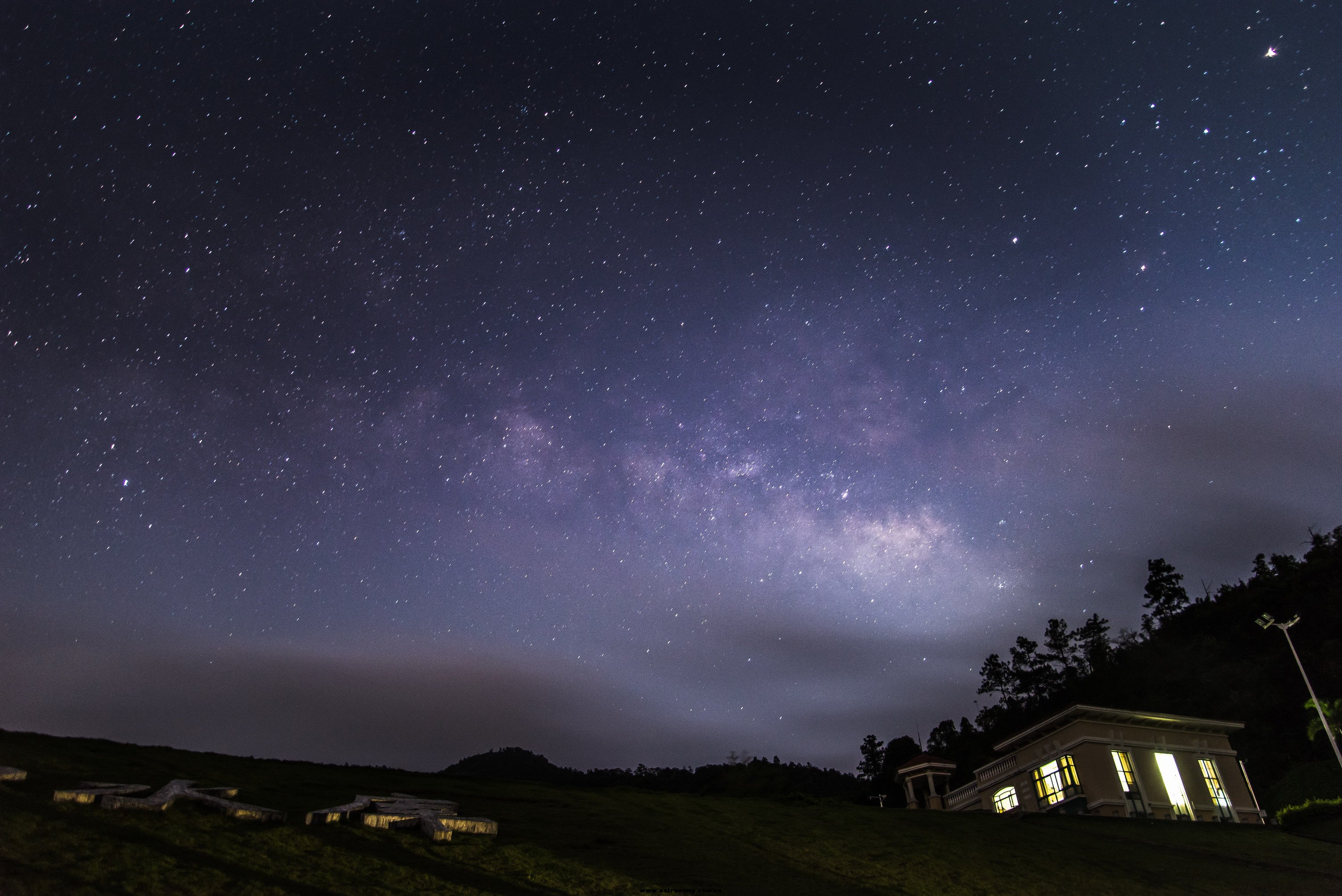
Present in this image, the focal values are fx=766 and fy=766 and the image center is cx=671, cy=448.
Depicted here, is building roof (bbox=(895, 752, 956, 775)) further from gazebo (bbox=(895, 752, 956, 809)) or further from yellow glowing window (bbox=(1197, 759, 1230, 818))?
yellow glowing window (bbox=(1197, 759, 1230, 818))

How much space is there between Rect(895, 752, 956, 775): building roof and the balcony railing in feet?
4.57

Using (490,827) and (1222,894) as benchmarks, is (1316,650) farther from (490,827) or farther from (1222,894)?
(490,827)

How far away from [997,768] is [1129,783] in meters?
7.66

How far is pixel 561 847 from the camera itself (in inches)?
554

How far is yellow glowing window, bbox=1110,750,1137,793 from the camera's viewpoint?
1307 inches

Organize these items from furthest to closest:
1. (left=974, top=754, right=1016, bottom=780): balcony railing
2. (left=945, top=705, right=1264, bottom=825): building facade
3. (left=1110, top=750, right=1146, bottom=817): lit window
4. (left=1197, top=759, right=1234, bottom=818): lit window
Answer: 1. (left=974, top=754, right=1016, bottom=780): balcony railing
2. (left=1197, top=759, right=1234, bottom=818): lit window
3. (left=945, top=705, right=1264, bottom=825): building facade
4. (left=1110, top=750, right=1146, bottom=817): lit window

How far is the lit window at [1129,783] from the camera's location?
3256 centimetres

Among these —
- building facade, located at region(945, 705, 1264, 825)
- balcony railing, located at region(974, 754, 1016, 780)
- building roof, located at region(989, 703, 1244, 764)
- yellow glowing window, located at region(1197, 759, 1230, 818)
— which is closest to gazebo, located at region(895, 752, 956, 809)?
balcony railing, located at region(974, 754, 1016, 780)

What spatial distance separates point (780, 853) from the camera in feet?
55.9

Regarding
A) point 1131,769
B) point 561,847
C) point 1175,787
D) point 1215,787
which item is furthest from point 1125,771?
point 561,847

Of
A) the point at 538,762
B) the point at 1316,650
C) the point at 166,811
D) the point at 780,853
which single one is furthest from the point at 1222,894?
the point at 538,762

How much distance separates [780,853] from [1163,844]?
15.4 meters

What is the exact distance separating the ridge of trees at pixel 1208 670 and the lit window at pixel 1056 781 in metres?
13.9

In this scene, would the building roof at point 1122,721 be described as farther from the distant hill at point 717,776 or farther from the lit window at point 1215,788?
the distant hill at point 717,776
